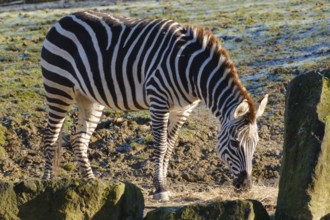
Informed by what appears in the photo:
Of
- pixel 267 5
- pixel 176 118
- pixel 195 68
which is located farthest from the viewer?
pixel 267 5

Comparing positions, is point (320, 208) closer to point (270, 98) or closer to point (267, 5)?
point (270, 98)

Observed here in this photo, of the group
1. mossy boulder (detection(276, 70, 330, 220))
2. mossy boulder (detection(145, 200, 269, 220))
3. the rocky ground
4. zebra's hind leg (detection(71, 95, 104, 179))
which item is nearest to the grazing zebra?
zebra's hind leg (detection(71, 95, 104, 179))

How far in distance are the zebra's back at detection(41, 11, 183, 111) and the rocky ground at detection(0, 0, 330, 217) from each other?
4.01 ft

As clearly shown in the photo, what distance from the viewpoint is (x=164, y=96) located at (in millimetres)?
10727

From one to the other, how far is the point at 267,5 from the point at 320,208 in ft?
71.3

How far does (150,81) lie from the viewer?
1080 cm

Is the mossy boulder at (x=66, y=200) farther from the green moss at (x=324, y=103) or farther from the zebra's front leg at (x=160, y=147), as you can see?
the zebra's front leg at (x=160, y=147)

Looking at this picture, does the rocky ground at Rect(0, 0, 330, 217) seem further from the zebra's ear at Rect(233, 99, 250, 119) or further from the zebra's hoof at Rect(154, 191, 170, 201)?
the zebra's ear at Rect(233, 99, 250, 119)

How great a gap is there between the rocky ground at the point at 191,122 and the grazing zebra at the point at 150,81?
50 centimetres

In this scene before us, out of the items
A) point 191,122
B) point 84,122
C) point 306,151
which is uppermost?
point 306,151

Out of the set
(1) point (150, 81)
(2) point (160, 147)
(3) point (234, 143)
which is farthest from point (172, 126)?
(3) point (234, 143)

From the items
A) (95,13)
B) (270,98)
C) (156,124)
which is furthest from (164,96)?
(270,98)

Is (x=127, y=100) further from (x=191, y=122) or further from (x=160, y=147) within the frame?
(x=191, y=122)

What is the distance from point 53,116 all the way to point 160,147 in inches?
74.7
